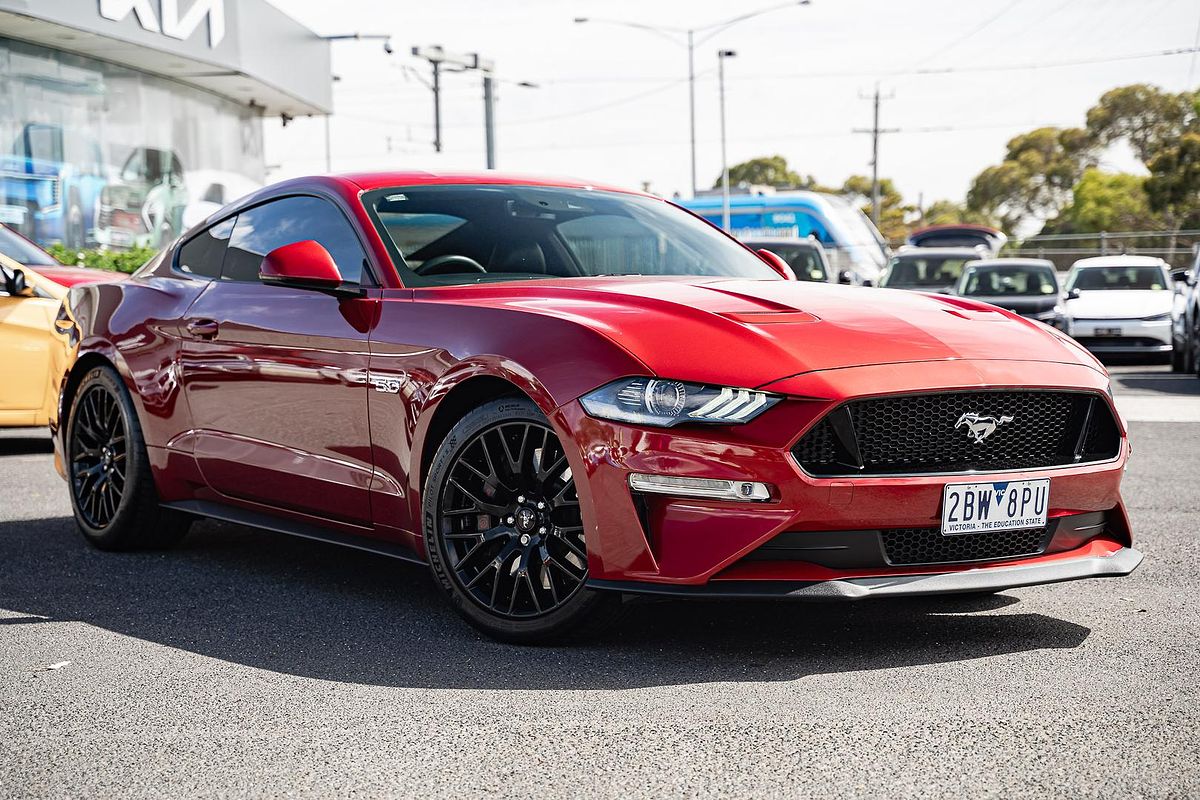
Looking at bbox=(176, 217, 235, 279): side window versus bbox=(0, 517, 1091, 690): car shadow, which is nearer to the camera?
bbox=(0, 517, 1091, 690): car shadow

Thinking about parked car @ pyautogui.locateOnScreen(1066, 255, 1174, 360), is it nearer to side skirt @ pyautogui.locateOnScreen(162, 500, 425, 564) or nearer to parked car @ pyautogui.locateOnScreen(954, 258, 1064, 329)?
parked car @ pyautogui.locateOnScreen(954, 258, 1064, 329)

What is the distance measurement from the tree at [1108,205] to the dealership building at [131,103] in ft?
141

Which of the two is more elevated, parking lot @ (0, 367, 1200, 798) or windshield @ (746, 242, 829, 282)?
windshield @ (746, 242, 829, 282)

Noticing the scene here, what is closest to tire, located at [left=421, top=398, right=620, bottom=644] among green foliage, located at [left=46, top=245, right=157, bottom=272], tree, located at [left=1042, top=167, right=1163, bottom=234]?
green foliage, located at [left=46, top=245, right=157, bottom=272]

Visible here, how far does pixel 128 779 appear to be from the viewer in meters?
3.36

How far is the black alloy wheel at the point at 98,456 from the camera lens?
20.6 feet

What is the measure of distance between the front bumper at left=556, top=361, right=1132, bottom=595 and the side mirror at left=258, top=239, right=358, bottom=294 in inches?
47.7

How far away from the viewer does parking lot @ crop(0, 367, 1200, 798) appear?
10.9ft

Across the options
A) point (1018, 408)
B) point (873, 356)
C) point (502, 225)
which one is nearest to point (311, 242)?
point (502, 225)

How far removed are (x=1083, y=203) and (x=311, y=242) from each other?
67.3 m

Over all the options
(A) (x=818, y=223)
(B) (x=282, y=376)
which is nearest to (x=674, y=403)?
(B) (x=282, y=376)

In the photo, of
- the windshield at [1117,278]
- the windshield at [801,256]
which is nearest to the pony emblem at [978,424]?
the windshield at [801,256]

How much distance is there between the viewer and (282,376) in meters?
5.28

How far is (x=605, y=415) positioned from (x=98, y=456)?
10.4 ft
